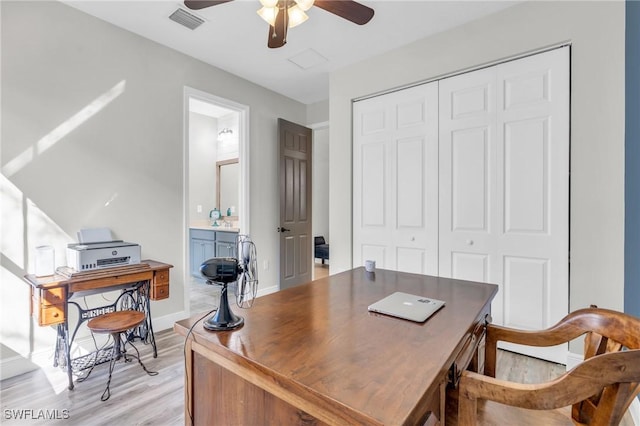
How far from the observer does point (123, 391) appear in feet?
6.63

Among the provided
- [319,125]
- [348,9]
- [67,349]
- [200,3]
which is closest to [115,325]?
[67,349]

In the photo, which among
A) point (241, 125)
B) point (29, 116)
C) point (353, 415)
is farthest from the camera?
point (241, 125)

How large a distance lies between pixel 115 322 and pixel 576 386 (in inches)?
96.1

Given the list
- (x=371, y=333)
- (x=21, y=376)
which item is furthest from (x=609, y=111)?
(x=21, y=376)

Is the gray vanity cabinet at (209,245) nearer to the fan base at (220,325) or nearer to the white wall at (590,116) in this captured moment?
the fan base at (220,325)

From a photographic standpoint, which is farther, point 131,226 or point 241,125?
point 241,125

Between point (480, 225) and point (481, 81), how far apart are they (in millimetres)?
1268

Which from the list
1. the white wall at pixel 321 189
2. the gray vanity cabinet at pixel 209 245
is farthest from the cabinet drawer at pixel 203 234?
the white wall at pixel 321 189

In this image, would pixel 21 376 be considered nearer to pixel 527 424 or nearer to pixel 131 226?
pixel 131 226

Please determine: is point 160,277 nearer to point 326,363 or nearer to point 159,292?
point 159,292

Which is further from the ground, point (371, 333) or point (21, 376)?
point (371, 333)

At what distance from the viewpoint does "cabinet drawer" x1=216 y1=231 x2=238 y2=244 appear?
4.50 m

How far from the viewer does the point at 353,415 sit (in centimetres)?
64

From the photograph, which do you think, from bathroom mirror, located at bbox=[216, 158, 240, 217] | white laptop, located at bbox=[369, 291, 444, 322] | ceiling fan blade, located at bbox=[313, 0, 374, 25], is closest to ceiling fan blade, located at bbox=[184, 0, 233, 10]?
ceiling fan blade, located at bbox=[313, 0, 374, 25]
